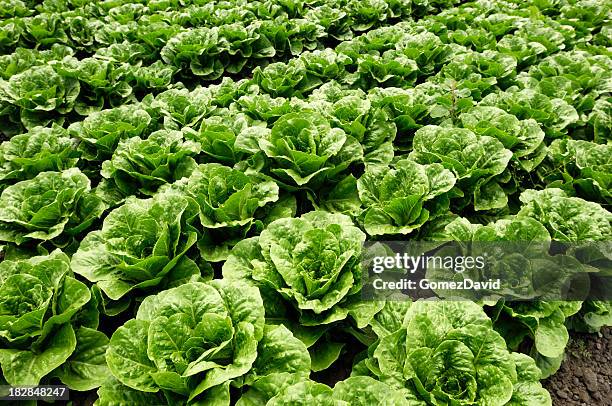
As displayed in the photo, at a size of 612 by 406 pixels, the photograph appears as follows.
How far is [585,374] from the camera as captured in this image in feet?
10.3

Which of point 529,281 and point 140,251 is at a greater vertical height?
point 140,251

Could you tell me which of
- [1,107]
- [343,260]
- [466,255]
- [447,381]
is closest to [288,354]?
[343,260]

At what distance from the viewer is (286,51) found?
6.77m

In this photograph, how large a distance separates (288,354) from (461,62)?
4.06 metres

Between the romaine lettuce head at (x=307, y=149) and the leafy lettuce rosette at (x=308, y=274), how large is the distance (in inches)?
23.9

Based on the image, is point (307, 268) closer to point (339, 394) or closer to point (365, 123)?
point (339, 394)

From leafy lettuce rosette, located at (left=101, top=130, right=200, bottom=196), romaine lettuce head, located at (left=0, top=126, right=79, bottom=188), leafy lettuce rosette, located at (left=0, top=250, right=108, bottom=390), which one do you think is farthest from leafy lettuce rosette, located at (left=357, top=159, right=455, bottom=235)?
romaine lettuce head, located at (left=0, top=126, right=79, bottom=188)

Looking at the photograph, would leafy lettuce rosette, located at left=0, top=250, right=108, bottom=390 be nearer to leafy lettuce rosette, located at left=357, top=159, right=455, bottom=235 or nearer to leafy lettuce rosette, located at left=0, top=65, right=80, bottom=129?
leafy lettuce rosette, located at left=357, top=159, right=455, bottom=235

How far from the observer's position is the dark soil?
9.95ft

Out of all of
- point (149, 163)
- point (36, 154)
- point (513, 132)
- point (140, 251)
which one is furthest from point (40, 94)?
point (513, 132)

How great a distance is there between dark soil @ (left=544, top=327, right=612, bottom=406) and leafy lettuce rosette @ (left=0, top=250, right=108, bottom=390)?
9.32 feet

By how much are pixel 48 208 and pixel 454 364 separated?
2.79 metres

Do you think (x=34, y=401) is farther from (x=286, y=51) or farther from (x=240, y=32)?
(x=286, y=51)

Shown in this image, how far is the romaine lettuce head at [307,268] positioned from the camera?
109 inches
